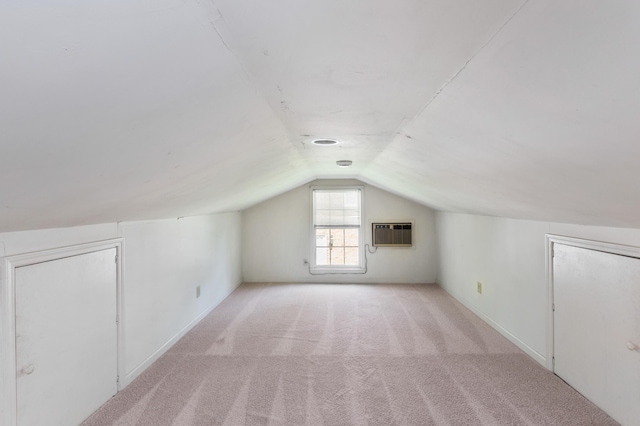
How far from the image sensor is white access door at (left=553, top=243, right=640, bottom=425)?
210cm

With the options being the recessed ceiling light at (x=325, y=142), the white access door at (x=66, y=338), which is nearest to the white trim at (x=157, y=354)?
the white access door at (x=66, y=338)

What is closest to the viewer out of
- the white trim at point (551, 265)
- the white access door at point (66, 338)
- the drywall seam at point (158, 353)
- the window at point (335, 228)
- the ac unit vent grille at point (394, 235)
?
the white access door at point (66, 338)

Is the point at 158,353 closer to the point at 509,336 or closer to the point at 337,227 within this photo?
the point at 509,336

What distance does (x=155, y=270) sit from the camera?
125 inches

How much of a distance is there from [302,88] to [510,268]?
316cm

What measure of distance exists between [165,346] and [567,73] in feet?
12.0

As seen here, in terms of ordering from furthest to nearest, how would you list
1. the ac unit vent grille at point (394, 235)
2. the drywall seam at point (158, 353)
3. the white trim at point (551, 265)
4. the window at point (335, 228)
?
the window at point (335, 228), the ac unit vent grille at point (394, 235), the drywall seam at point (158, 353), the white trim at point (551, 265)

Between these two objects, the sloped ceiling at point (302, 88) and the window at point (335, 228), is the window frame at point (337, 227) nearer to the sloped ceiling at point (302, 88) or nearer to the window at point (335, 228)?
the window at point (335, 228)

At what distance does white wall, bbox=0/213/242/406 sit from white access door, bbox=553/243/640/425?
136 inches

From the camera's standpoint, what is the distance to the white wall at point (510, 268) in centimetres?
294

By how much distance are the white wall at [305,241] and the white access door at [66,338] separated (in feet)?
12.8

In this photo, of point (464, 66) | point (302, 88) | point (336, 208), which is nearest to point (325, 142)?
point (302, 88)

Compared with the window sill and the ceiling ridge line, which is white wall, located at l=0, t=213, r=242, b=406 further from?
the ceiling ridge line

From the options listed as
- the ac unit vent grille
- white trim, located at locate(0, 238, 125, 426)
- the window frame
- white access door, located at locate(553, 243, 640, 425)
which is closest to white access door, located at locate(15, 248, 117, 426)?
white trim, located at locate(0, 238, 125, 426)
